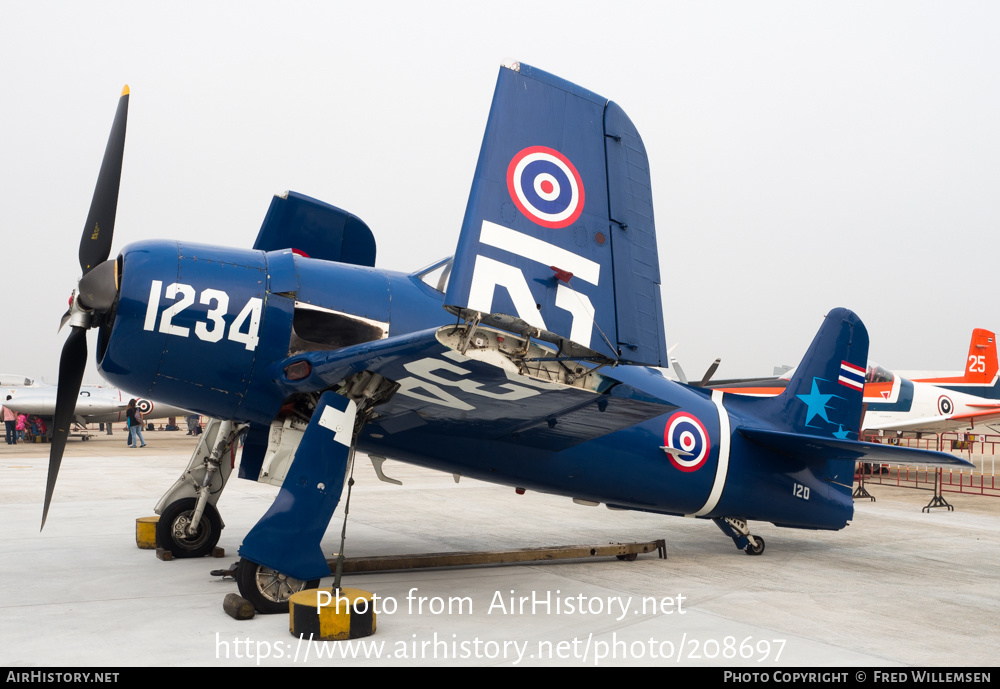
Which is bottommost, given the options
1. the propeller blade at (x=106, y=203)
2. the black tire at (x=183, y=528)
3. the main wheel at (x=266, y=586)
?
the black tire at (x=183, y=528)

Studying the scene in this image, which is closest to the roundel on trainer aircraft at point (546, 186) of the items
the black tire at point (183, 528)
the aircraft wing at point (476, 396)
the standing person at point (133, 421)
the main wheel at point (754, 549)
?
the aircraft wing at point (476, 396)


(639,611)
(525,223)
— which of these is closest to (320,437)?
(525,223)

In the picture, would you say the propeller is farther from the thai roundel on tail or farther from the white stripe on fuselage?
the white stripe on fuselage

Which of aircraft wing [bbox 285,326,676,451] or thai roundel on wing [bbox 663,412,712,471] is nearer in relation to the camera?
aircraft wing [bbox 285,326,676,451]

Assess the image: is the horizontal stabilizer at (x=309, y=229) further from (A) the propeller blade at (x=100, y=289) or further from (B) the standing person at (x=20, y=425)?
(B) the standing person at (x=20, y=425)

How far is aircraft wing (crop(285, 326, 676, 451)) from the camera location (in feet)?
15.8

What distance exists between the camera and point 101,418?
3011 cm

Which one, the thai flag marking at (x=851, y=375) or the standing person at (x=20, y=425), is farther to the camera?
the standing person at (x=20, y=425)

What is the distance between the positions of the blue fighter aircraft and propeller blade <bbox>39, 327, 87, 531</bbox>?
0.01 meters

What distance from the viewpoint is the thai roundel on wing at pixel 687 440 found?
23.7 feet

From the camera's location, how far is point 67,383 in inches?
224

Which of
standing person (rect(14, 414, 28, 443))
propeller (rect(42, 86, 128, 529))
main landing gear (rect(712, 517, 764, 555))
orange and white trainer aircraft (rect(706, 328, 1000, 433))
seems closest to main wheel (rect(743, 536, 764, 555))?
main landing gear (rect(712, 517, 764, 555))

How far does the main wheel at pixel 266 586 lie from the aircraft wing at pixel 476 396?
49.5 inches

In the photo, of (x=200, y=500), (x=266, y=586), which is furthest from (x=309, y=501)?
(x=200, y=500)
